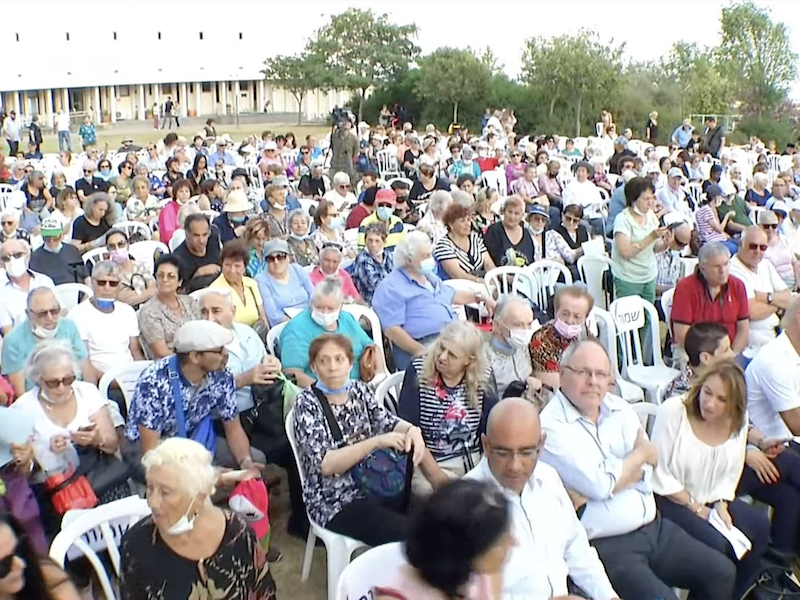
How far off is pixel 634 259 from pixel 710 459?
290 centimetres

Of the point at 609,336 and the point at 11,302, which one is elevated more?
the point at 11,302

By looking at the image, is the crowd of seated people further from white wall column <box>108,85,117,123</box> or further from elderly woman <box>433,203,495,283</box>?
white wall column <box>108,85,117,123</box>

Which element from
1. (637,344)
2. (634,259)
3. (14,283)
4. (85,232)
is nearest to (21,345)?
(14,283)

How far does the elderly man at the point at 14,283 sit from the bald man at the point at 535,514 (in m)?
3.18

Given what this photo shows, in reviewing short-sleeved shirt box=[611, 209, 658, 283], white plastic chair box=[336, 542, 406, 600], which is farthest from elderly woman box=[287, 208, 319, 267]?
white plastic chair box=[336, 542, 406, 600]

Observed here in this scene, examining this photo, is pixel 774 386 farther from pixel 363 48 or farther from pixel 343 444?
pixel 363 48

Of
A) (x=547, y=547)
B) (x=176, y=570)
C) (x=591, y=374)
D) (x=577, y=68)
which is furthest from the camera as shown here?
(x=577, y=68)

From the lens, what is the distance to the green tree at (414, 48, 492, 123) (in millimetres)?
32031

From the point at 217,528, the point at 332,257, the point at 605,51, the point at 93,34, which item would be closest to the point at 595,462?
the point at 217,528

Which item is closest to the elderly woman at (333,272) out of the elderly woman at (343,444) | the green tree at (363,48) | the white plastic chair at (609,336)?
the white plastic chair at (609,336)

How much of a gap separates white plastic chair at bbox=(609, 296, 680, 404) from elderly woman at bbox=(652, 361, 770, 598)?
1.47 m

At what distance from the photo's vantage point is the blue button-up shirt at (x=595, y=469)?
2.96m

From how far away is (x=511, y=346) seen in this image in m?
4.09

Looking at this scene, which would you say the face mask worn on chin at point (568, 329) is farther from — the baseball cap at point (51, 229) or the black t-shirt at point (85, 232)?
the black t-shirt at point (85, 232)
